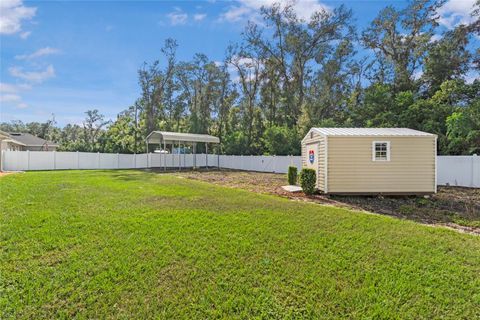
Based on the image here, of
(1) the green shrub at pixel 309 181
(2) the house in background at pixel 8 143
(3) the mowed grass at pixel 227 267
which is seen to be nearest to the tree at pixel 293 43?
(1) the green shrub at pixel 309 181

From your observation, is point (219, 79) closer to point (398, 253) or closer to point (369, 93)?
point (369, 93)

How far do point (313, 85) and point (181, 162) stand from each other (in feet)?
42.7

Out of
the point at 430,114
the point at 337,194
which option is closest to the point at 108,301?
the point at 337,194

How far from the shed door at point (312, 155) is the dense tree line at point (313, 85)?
6991 mm

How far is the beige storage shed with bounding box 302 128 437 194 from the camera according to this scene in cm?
906

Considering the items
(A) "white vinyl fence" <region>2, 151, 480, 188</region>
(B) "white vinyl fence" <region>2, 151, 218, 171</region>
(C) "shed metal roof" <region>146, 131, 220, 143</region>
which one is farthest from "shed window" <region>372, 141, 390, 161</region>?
(B) "white vinyl fence" <region>2, 151, 218, 171</region>

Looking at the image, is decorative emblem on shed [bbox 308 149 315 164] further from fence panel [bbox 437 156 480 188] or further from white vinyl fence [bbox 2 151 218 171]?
white vinyl fence [bbox 2 151 218 171]

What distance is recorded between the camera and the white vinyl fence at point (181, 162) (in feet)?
37.8

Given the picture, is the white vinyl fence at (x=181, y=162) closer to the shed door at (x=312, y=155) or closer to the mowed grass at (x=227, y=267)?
the shed door at (x=312, y=155)

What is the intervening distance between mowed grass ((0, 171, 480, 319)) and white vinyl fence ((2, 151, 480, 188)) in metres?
8.19

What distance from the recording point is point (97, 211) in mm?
5719

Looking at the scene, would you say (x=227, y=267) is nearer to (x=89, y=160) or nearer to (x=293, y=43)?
(x=89, y=160)

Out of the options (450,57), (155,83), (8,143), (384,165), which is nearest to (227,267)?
(384,165)

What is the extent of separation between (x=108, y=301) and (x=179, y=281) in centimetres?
77
